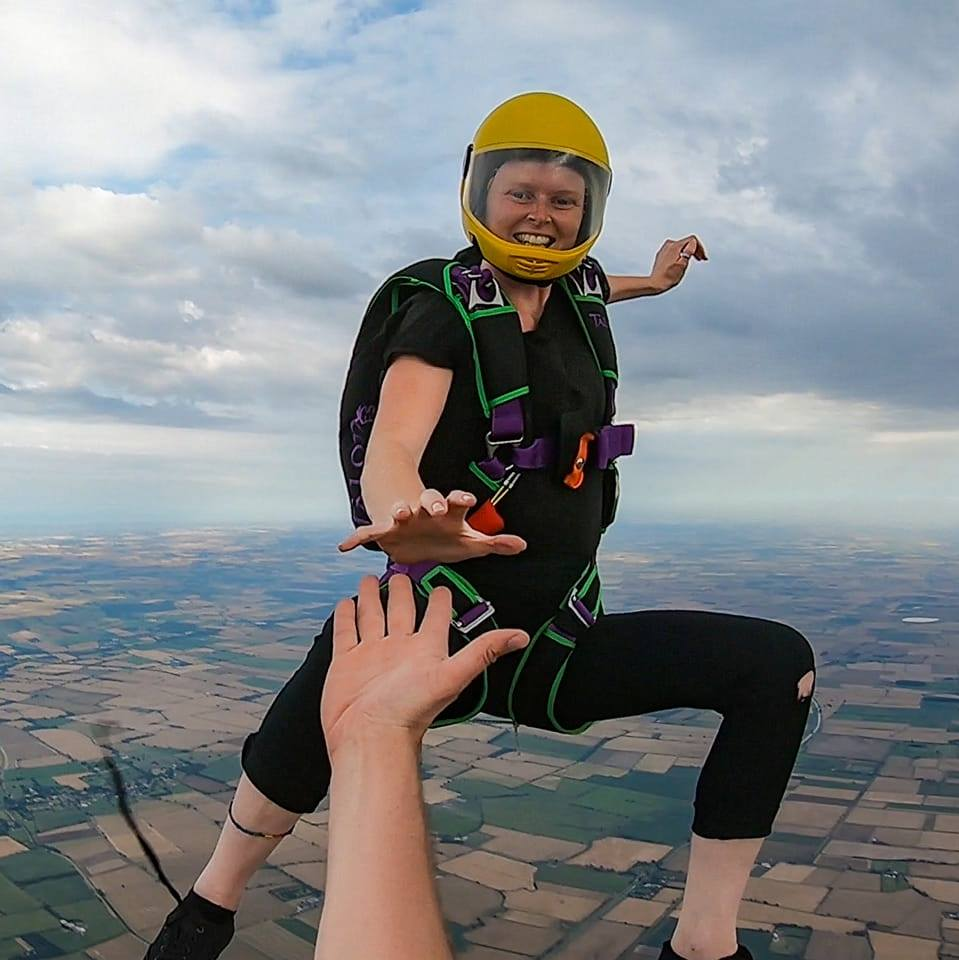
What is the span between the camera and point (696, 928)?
2232mm

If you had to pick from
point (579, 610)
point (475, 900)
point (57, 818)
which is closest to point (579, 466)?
point (579, 610)

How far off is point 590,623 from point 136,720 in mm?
14659

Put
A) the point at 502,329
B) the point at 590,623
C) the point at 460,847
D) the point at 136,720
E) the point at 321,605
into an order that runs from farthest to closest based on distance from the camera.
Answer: the point at 321,605 → the point at 136,720 → the point at 460,847 → the point at 590,623 → the point at 502,329

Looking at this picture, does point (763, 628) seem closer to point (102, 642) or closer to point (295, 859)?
point (295, 859)

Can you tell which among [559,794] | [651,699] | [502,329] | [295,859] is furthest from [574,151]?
[559,794]

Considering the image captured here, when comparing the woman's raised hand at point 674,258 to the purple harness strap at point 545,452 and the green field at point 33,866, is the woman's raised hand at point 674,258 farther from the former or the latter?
the green field at point 33,866

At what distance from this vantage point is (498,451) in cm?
227

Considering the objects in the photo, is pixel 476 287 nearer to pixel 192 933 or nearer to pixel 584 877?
pixel 192 933

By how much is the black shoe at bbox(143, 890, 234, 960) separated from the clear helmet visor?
181 centimetres

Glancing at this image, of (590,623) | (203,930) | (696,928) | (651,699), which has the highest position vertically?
(590,623)

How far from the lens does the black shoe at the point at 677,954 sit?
2221 mm

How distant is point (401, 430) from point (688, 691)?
34.3 inches

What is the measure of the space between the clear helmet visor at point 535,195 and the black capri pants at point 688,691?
828mm

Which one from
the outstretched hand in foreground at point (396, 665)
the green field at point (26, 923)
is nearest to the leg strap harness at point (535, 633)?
the outstretched hand in foreground at point (396, 665)
